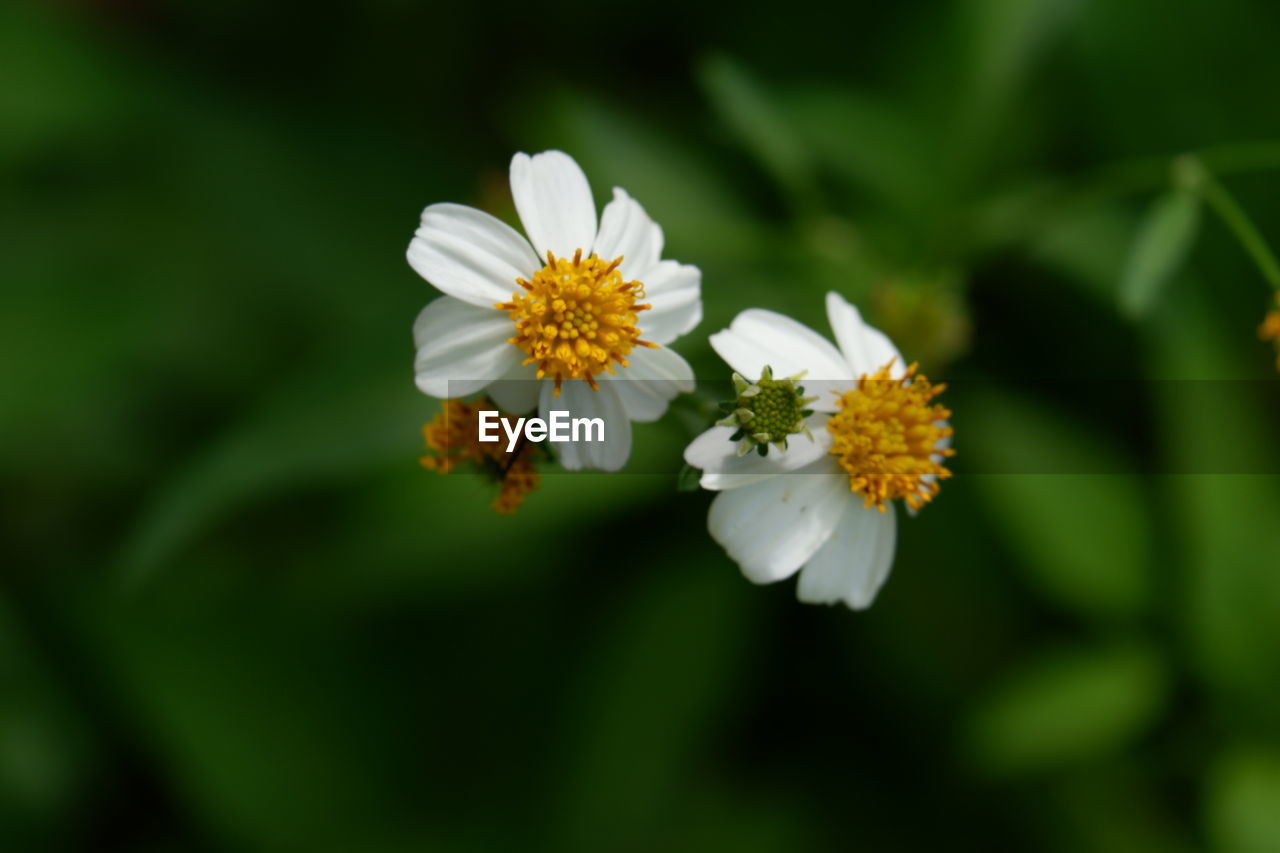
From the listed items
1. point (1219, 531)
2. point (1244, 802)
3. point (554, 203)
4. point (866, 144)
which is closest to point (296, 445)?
point (554, 203)

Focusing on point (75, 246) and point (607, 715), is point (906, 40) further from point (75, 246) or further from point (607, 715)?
point (75, 246)

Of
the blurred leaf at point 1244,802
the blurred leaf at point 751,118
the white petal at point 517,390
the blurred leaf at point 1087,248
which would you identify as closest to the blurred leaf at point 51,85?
the blurred leaf at point 751,118

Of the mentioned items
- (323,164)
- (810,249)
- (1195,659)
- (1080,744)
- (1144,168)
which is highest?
(323,164)

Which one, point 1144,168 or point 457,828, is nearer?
point 1144,168

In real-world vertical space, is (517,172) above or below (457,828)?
above

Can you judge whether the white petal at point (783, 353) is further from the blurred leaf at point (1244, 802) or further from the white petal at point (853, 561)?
the blurred leaf at point (1244, 802)

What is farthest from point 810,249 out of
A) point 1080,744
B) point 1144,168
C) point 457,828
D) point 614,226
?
point 457,828

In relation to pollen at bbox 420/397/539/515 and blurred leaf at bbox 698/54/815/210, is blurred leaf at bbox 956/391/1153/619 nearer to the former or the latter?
blurred leaf at bbox 698/54/815/210
